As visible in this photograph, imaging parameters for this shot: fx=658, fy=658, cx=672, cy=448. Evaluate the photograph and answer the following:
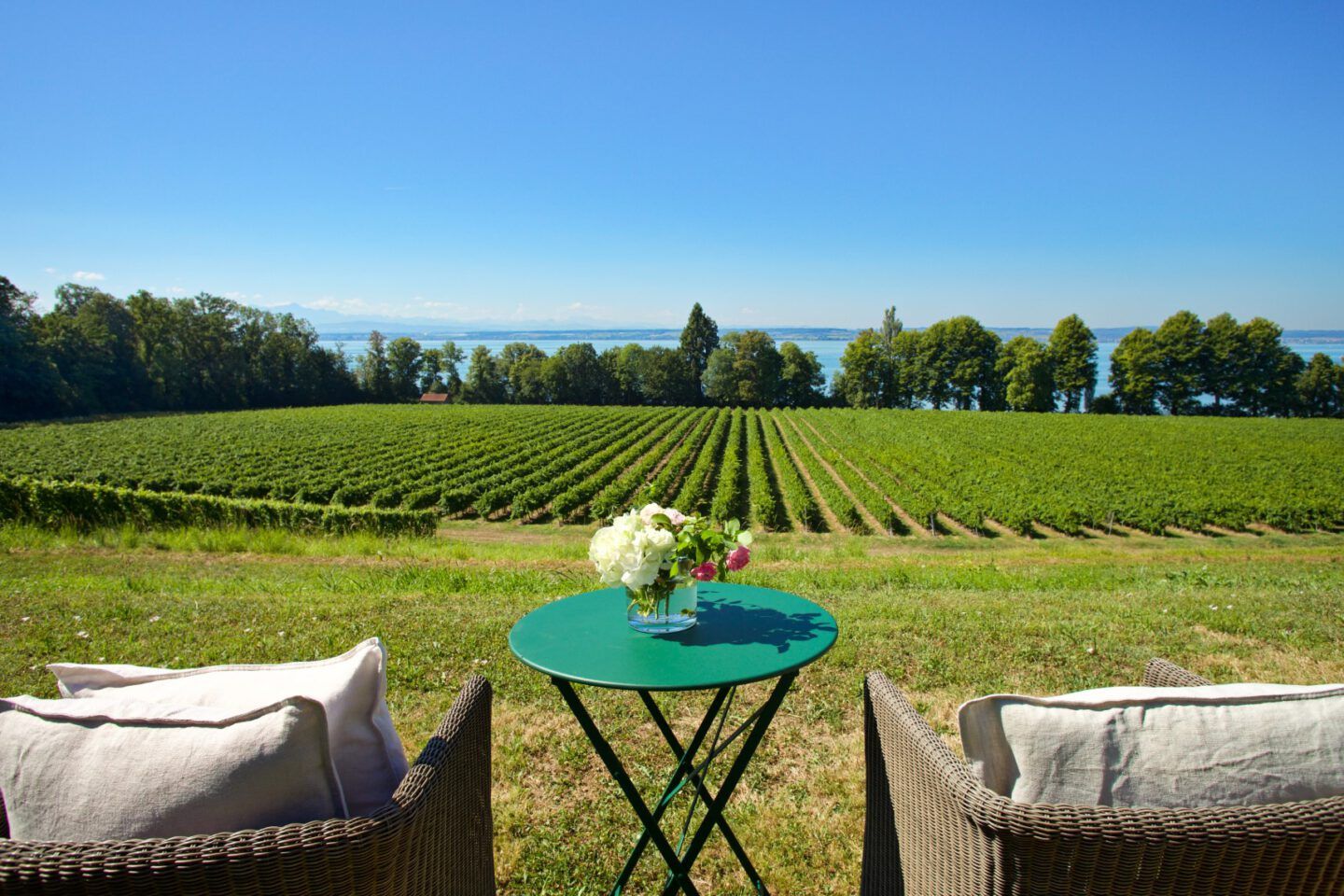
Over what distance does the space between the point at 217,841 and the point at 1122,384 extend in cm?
7655

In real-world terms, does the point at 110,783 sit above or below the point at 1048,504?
above

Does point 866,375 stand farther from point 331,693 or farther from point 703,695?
point 331,693

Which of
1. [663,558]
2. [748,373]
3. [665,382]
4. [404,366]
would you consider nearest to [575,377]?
[665,382]

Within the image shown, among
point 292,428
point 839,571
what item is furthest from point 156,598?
point 292,428

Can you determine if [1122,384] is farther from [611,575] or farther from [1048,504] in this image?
[611,575]

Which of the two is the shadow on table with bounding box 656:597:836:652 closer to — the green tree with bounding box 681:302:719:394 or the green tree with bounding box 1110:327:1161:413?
the green tree with bounding box 1110:327:1161:413

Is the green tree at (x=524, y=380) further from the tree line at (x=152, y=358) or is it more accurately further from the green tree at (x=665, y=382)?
the tree line at (x=152, y=358)

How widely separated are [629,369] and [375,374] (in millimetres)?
29016

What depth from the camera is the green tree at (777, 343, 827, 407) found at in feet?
252

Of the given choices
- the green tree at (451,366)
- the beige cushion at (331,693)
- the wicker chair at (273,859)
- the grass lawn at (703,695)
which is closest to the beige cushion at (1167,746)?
the wicker chair at (273,859)

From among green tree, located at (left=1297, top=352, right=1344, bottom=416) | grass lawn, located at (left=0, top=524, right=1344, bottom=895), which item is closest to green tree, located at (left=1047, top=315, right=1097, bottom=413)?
green tree, located at (left=1297, top=352, right=1344, bottom=416)

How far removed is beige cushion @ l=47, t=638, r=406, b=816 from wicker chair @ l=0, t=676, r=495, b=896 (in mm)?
94

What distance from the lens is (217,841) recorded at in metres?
1.22

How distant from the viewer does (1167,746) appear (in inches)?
55.2
